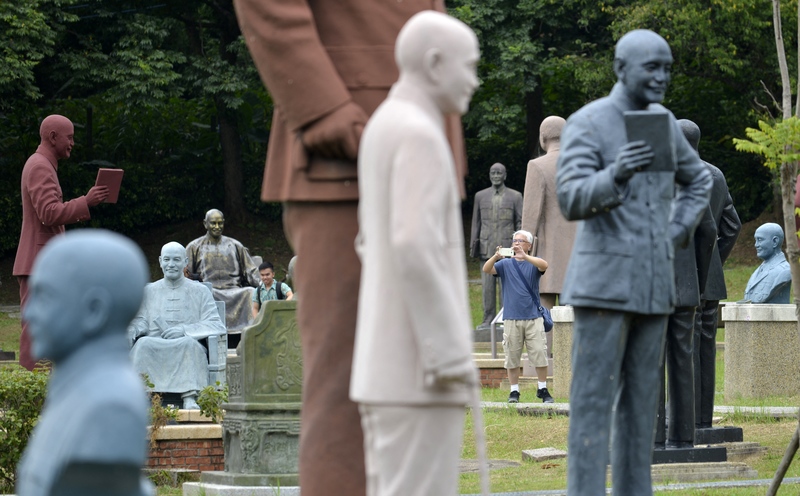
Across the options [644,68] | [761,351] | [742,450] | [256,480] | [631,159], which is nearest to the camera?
[631,159]

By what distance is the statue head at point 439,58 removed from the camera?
14.6 ft

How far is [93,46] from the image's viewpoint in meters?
33.1

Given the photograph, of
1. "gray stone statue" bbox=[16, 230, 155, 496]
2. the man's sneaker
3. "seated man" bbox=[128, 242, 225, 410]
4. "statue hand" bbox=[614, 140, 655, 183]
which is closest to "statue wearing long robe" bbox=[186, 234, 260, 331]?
"seated man" bbox=[128, 242, 225, 410]

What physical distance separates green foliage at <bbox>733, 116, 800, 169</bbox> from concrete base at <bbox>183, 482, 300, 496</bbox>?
3857 millimetres

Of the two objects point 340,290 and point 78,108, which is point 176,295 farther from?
point 78,108

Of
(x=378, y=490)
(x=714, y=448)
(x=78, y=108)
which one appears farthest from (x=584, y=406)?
(x=78, y=108)

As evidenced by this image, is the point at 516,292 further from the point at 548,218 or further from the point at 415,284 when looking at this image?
the point at 415,284

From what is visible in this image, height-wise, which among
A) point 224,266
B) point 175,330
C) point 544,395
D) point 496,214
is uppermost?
point 496,214

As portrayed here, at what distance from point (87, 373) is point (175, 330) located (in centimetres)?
1177

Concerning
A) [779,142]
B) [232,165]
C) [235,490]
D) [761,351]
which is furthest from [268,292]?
[232,165]

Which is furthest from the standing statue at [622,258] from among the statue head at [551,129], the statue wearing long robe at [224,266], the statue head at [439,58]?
the statue wearing long robe at [224,266]

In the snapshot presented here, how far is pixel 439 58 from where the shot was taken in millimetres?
4461

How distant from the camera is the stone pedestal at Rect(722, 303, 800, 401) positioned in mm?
15414

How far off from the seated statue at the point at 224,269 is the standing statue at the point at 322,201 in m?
14.0
